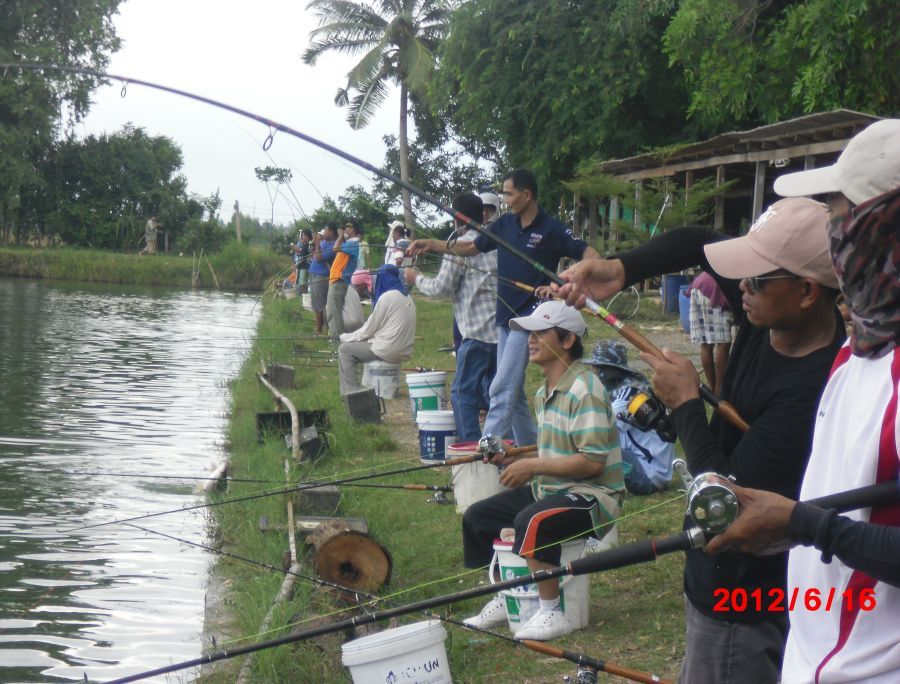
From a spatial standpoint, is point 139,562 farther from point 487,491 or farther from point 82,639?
point 487,491

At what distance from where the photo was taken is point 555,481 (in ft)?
15.0

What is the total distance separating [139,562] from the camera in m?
6.61

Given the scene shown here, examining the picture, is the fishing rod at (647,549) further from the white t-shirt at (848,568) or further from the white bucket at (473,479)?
the white bucket at (473,479)

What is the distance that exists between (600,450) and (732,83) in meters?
10.5

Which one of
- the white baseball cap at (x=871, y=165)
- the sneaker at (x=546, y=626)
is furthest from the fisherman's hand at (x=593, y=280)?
the sneaker at (x=546, y=626)

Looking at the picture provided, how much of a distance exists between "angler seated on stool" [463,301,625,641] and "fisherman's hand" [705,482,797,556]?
234 centimetres

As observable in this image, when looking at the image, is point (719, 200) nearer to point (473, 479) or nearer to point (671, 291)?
point (671, 291)

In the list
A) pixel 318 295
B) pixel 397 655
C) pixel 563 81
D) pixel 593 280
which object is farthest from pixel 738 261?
pixel 563 81

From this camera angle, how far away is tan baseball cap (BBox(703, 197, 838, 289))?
246 cm

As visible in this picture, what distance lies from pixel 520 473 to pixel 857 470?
117 inches

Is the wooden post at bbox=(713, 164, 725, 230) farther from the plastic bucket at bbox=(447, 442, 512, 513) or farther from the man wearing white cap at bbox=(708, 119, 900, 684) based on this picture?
the man wearing white cap at bbox=(708, 119, 900, 684)

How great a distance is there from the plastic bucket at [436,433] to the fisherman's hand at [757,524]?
564 cm

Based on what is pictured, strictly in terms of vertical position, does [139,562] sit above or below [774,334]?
below

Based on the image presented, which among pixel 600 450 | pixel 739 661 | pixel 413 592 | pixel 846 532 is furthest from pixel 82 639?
pixel 846 532
